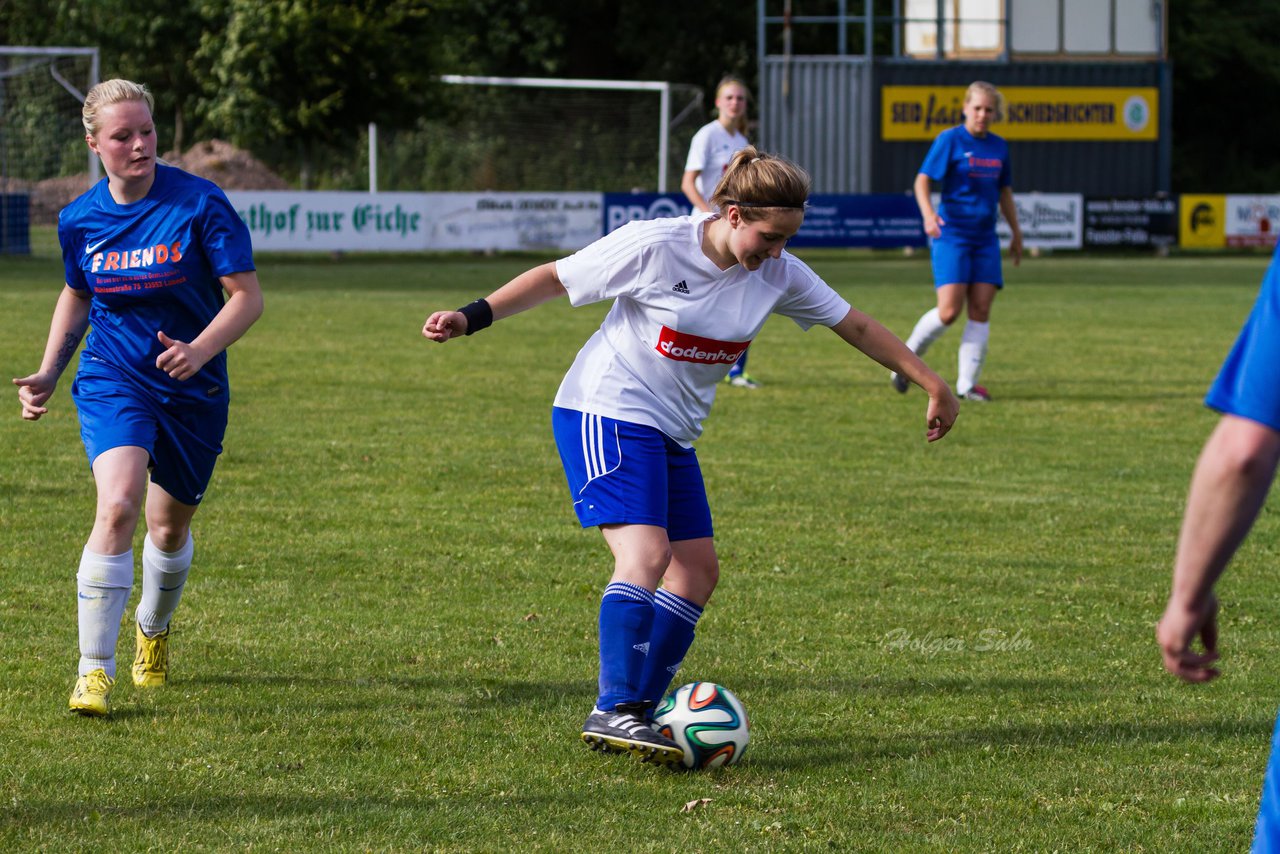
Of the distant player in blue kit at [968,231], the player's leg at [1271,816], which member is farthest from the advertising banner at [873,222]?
the player's leg at [1271,816]

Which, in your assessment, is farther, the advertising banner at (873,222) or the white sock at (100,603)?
the advertising banner at (873,222)

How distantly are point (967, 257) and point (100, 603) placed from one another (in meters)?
8.61

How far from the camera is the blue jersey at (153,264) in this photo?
4844 millimetres

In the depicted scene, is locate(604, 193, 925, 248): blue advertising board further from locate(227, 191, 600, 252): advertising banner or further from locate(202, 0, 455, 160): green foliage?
locate(202, 0, 455, 160): green foliage

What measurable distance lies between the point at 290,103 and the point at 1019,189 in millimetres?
15077

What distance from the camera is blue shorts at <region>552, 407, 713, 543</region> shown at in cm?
443

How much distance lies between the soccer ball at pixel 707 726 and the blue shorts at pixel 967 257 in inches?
324

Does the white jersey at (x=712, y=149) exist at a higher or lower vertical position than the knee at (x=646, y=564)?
higher

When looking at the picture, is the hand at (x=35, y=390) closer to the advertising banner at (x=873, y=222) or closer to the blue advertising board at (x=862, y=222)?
the blue advertising board at (x=862, y=222)

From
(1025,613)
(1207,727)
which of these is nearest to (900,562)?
(1025,613)

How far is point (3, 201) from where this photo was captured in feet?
92.5

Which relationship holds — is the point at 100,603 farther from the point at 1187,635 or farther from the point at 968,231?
the point at 968,231

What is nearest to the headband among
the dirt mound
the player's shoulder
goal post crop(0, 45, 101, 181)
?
the player's shoulder

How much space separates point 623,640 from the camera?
4.41 metres
